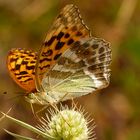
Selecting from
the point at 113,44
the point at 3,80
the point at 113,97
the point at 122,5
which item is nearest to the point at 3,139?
the point at 3,80

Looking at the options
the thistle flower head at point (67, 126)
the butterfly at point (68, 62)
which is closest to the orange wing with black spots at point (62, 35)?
the butterfly at point (68, 62)

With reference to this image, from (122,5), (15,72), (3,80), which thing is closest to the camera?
(15,72)

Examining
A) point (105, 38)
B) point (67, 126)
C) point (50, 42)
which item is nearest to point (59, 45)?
point (50, 42)

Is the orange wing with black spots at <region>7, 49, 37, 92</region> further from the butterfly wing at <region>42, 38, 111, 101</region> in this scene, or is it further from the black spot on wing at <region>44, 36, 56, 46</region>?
the black spot on wing at <region>44, 36, 56, 46</region>

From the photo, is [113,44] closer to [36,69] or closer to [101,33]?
[101,33]

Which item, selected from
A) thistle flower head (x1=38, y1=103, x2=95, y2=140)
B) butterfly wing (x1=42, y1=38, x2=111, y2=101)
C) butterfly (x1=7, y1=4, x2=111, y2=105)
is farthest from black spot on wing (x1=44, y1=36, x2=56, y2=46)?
thistle flower head (x1=38, y1=103, x2=95, y2=140)

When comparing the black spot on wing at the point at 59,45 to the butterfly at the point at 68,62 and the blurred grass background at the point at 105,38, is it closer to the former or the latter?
the butterfly at the point at 68,62
